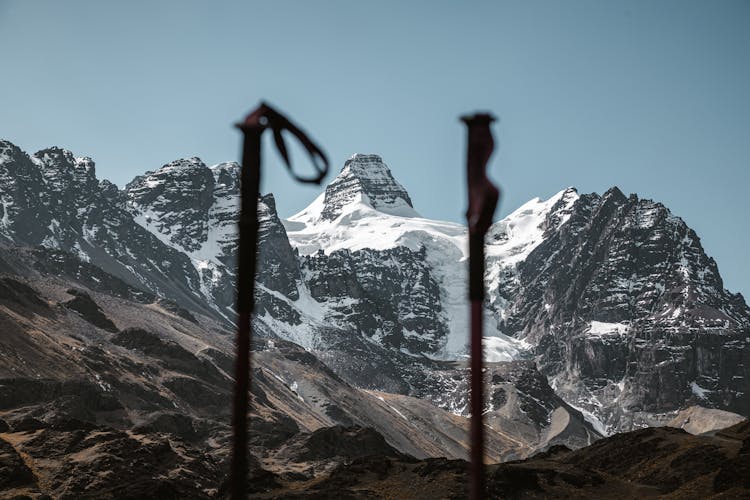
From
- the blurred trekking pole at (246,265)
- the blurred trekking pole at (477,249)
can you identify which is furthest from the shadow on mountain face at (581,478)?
the blurred trekking pole at (246,265)

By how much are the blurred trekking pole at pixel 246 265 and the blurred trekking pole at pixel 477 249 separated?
1.92m

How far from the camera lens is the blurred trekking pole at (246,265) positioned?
827cm

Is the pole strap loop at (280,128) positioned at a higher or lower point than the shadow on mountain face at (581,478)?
higher

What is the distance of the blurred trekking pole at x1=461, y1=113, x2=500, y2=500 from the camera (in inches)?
310

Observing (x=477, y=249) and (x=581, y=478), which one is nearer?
(x=477, y=249)

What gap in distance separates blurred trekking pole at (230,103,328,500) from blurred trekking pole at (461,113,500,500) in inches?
75.4

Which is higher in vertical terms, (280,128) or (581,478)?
(280,128)

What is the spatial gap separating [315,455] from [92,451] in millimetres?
55999

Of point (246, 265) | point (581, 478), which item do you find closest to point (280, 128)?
point (246, 265)

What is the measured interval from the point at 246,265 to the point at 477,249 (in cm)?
212

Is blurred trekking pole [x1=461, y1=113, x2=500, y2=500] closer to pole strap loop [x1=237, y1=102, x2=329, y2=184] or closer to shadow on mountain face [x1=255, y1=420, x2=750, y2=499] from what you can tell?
pole strap loop [x1=237, y1=102, x2=329, y2=184]

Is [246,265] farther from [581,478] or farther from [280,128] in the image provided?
[581,478]

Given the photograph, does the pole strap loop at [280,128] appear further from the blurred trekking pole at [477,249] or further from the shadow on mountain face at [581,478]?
the shadow on mountain face at [581,478]

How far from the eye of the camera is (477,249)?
827cm
